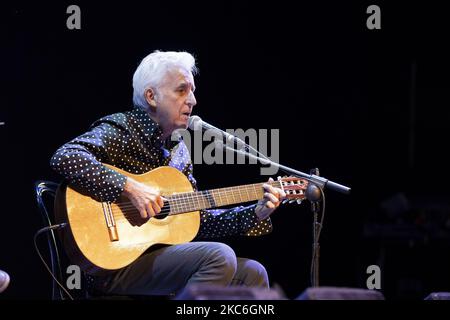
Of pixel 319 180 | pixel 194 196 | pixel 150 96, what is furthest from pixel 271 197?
pixel 150 96

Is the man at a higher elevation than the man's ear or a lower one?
lower

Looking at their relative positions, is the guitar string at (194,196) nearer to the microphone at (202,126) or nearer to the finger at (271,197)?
the finger at (271,197)

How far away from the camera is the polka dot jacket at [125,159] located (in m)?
3.16

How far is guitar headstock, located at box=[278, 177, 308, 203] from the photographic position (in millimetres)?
3570

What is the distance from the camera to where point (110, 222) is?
10.5ft

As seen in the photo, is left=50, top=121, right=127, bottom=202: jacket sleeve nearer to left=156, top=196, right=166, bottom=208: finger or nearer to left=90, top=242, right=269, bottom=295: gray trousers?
left=156, top=196, right=166, bottom=208: finger

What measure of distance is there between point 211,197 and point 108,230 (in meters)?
0.64

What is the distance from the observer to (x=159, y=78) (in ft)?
11.9

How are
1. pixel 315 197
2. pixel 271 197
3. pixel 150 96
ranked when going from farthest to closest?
pixel 150 96 → pixel 271 197 → pixel 315 197

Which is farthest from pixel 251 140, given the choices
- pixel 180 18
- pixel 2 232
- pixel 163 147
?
pixel 2 232

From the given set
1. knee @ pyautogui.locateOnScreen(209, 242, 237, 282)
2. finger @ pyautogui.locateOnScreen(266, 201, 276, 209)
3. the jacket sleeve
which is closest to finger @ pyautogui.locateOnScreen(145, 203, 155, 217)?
the jacket sleeve

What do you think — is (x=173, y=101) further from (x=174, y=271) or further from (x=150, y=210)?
(x=174, y=271)

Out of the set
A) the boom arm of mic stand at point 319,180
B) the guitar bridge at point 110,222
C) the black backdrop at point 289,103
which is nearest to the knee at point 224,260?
the guitar bridge at point 110,222

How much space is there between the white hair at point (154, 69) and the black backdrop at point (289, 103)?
3.07 ft
